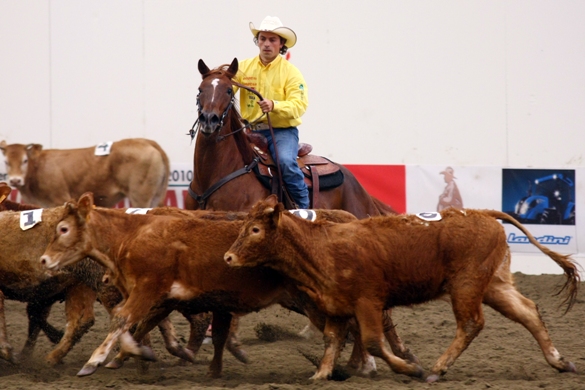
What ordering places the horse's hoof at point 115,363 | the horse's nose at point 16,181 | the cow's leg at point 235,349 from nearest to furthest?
the horse's hoof at point 115,363, the cow's leg at point 235,349, the horse's nose at point 16,181

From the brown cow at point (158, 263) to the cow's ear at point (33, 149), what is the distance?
680 centimetres

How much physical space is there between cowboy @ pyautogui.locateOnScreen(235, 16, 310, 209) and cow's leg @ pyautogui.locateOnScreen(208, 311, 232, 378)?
175 centimetres

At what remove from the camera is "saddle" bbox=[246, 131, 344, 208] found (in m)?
7.31

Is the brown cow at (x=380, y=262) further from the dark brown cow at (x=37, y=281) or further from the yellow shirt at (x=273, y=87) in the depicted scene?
the yellow shirt at (x=273, y=87)

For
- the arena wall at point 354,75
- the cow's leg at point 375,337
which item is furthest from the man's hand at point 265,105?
the arena wall at point 354,75

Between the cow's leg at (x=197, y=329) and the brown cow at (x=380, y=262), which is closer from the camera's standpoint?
the brown cow at (x=380, y=262)

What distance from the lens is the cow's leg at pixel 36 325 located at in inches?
256

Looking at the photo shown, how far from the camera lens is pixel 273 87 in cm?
759

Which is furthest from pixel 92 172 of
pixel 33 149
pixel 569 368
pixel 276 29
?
pixel 569 368

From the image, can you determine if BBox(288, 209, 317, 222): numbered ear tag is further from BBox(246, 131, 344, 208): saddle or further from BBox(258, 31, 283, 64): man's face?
BBox(258, 31, 283, 64): man's face

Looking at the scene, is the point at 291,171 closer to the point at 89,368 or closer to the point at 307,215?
the point at 307,215

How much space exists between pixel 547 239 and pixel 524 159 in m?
1.04

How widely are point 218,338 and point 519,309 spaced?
6.40ft

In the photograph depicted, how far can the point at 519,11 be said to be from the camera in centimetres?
1062
